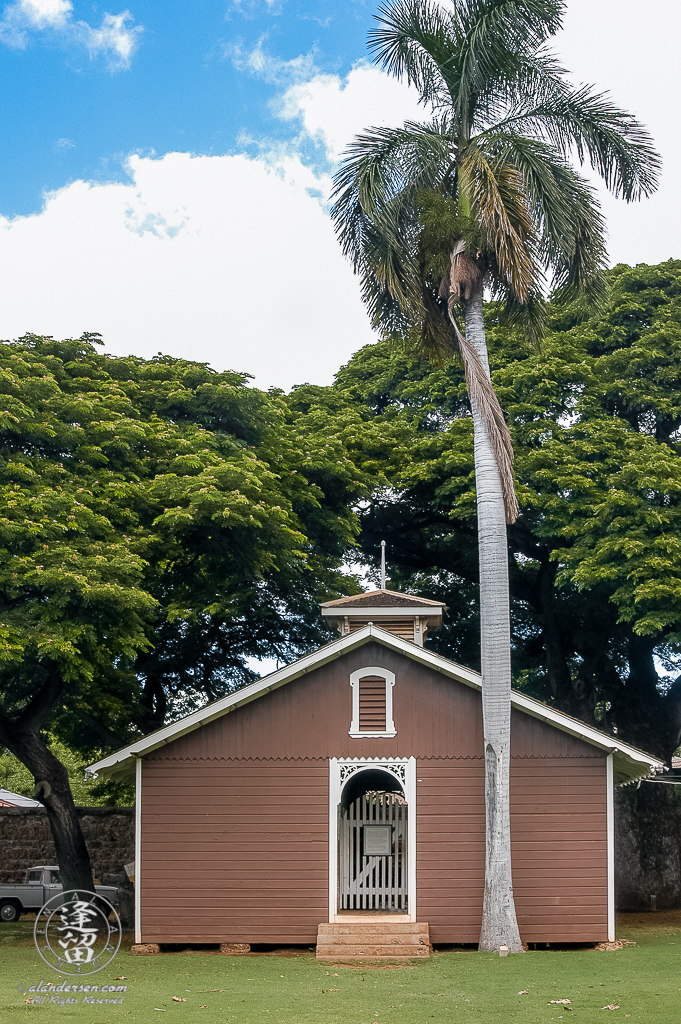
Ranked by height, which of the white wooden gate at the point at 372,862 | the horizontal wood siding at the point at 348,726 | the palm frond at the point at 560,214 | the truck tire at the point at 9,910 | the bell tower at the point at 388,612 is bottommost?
the truck tire at the point at 9,910

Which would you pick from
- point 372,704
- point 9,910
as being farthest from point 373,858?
point 9,910

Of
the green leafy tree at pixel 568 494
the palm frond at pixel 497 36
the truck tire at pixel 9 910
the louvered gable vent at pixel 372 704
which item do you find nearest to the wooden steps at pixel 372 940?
the louvered gable vent at pixel 372 704

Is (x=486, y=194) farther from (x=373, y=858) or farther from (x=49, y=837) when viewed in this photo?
(x=49, y=837)

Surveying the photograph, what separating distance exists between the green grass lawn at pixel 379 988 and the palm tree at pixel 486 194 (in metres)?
4.04

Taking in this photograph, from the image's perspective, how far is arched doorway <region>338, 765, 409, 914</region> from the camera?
18.4m

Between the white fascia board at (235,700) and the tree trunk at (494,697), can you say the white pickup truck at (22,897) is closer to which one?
the white fascia board at (235,700)

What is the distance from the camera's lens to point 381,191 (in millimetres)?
18219

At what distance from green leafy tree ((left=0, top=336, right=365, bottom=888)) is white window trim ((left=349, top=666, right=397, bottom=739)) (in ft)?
12.9

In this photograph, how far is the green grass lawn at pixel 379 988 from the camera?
11.7 metres

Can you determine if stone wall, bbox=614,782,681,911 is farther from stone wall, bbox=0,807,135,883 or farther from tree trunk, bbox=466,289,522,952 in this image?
stone wall, bbox=0,807,135,883

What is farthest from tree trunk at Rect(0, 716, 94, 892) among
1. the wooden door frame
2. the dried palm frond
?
the dried palm frond

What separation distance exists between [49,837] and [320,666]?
13.5 m

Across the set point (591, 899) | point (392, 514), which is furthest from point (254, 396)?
point (591, 899)

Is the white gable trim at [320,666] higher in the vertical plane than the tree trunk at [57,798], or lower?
higher
